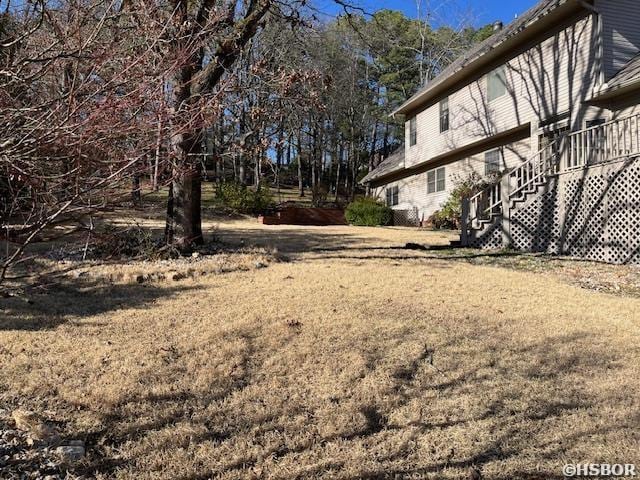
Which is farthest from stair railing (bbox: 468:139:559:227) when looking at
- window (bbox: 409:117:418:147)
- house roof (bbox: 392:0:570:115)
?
window (bbox: 409:117:418:147)

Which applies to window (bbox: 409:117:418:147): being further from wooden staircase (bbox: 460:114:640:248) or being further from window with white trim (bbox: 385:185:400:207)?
wooden staircase (bbox: 460:114:640:248)

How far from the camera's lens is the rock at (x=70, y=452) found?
3.14 meters

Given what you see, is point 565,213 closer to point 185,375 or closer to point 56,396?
point 185,375

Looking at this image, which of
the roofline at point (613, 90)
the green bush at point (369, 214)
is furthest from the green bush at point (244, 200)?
the roofline at point (613, 90)

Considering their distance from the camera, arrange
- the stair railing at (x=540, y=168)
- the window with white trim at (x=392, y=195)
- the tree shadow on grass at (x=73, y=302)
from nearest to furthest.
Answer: the tree shadow on grass at (x=73, y=302) < the stair railing at (x=540, y=168) < the window with white trim at (x=392, y=195)

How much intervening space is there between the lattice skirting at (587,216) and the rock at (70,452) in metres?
9.83

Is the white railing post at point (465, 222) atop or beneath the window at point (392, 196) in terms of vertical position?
beneath

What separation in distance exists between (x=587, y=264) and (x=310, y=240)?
646cm

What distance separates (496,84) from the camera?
16.8 meters

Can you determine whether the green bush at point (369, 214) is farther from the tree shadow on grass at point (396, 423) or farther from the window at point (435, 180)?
the tree shadow on grass at point (396, 423)

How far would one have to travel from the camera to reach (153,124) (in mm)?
2451

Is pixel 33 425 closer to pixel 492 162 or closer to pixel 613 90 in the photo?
pixel 613 90

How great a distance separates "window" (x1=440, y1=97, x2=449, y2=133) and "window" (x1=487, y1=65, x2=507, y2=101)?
2970 millimetres

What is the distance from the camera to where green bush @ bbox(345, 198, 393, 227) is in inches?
899
